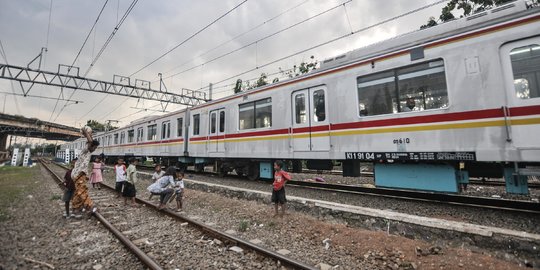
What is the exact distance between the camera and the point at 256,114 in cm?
955

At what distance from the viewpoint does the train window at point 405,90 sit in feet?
17.9

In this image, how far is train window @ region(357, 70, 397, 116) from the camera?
20.0 ft

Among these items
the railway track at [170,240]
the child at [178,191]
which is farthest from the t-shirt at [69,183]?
the child at [178,191]

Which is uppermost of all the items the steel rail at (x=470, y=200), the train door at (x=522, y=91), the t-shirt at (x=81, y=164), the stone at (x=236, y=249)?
the train door at (x=522, y=91)

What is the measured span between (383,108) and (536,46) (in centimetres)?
265

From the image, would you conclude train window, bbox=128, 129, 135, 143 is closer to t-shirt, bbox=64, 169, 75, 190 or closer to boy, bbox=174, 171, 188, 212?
t-shirt, bbox=64, 169, 75, 190

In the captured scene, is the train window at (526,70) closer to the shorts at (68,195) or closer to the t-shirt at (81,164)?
the t-shirt at (81,164)

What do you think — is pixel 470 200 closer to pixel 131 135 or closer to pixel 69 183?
pixel 69 183

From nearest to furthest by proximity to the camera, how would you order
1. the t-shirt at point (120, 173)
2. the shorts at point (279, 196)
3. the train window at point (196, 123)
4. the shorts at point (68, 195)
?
the shorts at point (279, 196), the shorts at point (68, 195), the t-shirt at point (120, 173), the train window at point (196, 123)

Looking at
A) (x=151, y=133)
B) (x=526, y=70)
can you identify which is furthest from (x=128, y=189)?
(x=151, y=133)

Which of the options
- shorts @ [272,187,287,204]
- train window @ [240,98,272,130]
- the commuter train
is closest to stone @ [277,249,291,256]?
shorts @ [272,187,287,204]

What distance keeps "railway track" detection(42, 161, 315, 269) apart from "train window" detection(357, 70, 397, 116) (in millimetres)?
4138

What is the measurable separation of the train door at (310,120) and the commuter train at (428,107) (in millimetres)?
29

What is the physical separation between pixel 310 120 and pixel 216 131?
16.5 feet
